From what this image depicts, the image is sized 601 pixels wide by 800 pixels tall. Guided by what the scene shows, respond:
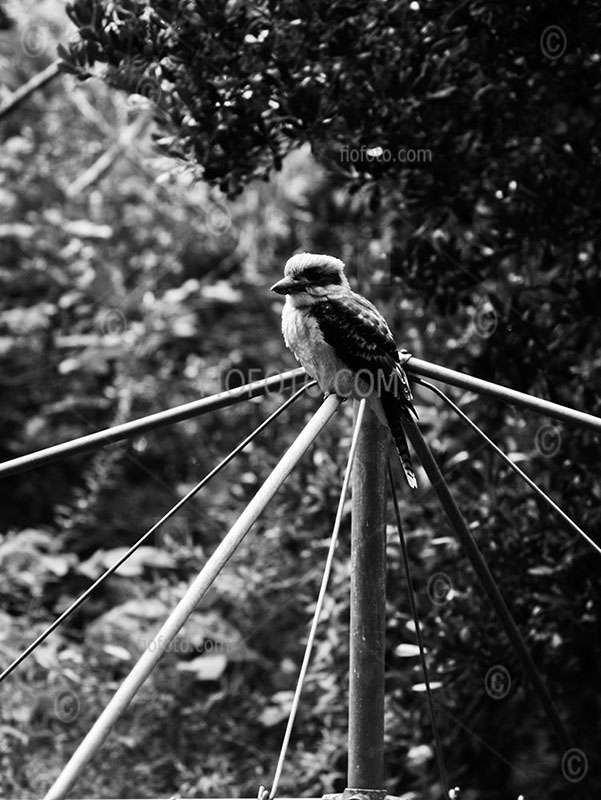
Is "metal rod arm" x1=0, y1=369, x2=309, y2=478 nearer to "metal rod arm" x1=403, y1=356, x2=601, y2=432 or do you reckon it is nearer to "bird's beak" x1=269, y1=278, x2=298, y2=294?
"metal rod arm" x1=403, y1=356, x2=601, y2=432

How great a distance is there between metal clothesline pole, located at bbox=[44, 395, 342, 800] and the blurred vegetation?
1424mm

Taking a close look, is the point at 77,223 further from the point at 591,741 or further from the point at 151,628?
the point at 591,741

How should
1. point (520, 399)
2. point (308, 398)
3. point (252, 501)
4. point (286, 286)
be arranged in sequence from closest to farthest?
point (252, 501)
point (520, 399)
point (286, 286)
point (308, 398)

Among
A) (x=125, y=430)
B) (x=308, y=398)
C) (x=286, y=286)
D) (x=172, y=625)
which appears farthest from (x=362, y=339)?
(x=308, y=398)

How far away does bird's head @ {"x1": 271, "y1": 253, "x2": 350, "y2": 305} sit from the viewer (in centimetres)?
321

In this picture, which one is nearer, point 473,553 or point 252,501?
point 252,501

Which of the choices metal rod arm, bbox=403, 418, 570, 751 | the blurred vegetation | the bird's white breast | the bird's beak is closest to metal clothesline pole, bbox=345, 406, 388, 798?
metal rod arm, bbox=403, 418, 570, 751

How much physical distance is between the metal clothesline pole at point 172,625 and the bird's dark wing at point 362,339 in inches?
15.6

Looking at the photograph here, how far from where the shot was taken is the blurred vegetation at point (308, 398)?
350 cm

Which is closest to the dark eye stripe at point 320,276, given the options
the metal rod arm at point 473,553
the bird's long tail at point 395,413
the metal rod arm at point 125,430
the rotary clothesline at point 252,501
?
the rotary clothesline at point 252,501

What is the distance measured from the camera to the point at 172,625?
199 cm

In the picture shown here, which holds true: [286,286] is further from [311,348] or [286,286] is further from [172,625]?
[172,625]

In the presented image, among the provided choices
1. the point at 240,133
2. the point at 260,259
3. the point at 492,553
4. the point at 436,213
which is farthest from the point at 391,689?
the point at 260,259

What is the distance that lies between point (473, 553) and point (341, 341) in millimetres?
725
